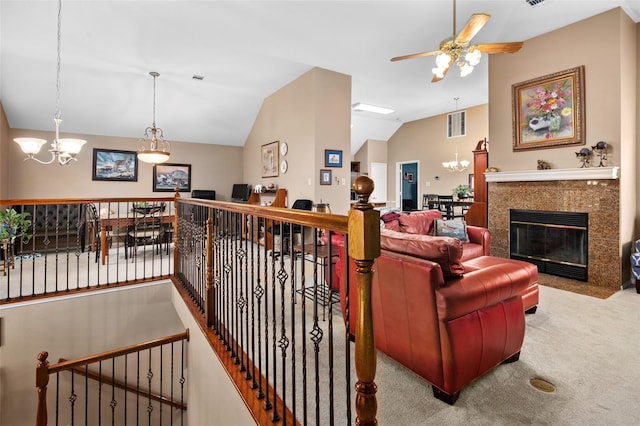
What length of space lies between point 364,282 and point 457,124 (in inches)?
340

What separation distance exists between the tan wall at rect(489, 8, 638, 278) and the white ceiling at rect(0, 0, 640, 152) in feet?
0.44

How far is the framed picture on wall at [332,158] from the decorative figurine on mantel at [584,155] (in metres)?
3.39

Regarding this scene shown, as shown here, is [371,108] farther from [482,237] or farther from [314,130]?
[482,237]

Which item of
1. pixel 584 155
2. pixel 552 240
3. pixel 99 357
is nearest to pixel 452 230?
pixel 552 240

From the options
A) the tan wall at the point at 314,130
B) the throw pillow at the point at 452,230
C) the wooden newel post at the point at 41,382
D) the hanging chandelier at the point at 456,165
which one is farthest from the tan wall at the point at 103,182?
the throw pillow at the point at 452,230

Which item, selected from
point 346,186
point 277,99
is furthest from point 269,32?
point 346,186

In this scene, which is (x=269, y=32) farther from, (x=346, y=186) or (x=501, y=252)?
(x=501, y=252)

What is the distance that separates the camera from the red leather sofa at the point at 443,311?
1661mm

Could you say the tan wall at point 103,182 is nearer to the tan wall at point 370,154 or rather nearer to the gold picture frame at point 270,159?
the gold picture frame at point 270,159

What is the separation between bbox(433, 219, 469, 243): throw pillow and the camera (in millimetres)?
3816

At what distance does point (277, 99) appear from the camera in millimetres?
6453

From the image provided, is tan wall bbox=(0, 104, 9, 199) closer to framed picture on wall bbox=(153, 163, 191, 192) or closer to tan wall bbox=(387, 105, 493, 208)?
framed picture on wall bbox=(153, 163, 191, 192)

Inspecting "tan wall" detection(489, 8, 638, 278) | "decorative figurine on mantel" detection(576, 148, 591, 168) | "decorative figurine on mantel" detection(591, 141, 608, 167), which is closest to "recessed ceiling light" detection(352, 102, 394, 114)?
"tan wall" detection(489, 8, 638, 278)

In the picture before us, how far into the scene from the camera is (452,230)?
12.7 feet
